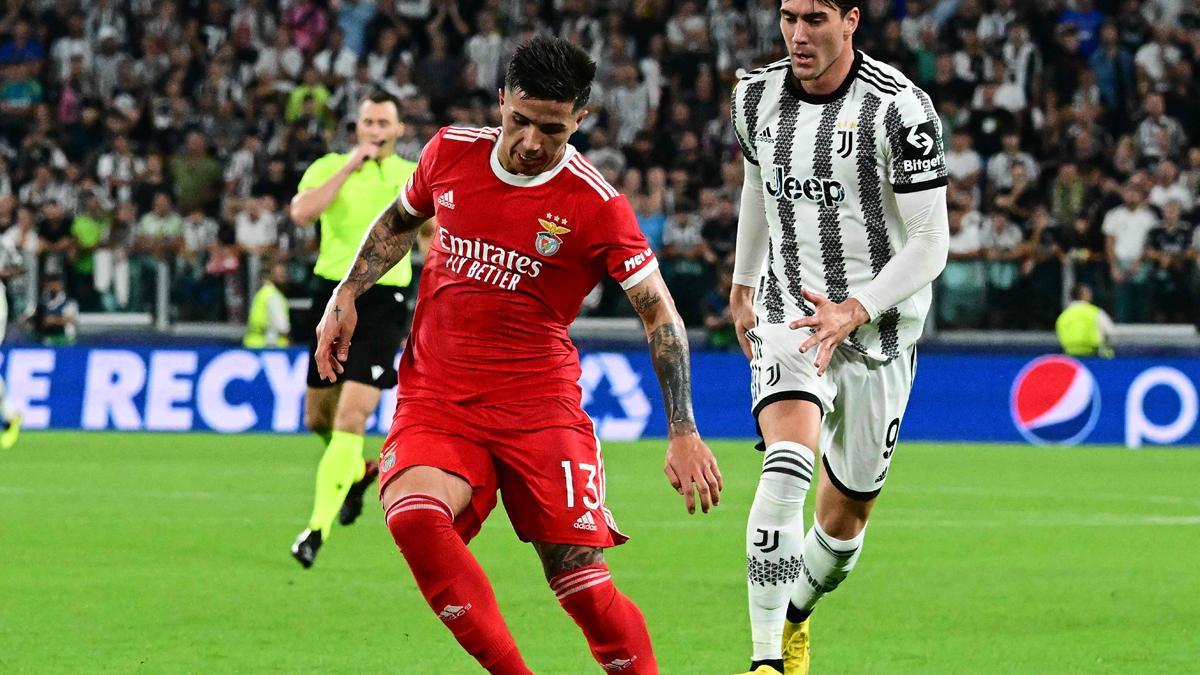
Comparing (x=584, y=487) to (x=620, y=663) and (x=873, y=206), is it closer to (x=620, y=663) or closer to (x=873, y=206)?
(x=620, y=663)

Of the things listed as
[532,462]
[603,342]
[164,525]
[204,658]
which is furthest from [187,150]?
[532,462]

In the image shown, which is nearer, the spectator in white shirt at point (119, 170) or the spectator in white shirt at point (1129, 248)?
the spectator in white shirt at point (1129, 248)

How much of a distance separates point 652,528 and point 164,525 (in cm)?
296

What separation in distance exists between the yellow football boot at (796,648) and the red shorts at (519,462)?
1.30 m

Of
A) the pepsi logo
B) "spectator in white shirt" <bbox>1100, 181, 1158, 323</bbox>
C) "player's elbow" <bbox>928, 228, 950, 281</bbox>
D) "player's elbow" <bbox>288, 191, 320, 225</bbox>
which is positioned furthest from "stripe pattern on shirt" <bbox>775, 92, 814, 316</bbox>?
"spectator in white shirt" <bbox>1100, 181, 1158, 323</bbox>

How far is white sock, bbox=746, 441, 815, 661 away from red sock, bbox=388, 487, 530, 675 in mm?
1149

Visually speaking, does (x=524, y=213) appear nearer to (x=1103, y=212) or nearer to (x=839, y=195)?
(x=839, y=195)

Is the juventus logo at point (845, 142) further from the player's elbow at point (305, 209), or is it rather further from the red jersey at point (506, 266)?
the player's elbow at point (305, 209)

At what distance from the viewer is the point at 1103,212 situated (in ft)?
67.2

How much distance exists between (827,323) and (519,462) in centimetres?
112

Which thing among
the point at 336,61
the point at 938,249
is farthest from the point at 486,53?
the point at 938,249

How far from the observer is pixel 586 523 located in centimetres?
560

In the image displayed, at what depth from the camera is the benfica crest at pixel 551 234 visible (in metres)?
5.59

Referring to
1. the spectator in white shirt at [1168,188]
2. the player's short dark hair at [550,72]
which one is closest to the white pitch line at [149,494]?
the player's short dark hair at [550,72]
